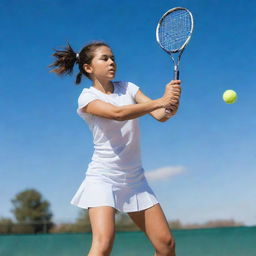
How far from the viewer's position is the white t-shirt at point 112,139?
9.81 ft

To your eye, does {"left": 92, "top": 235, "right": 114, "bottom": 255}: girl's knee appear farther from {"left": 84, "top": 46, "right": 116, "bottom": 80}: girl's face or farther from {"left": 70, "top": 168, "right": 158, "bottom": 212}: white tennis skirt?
{"left": 84, "top": 46, "right": 116, "bottom": 80}: girl's face

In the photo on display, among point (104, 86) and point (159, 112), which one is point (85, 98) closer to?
point (104, 86)

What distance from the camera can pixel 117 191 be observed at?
2980 millimetres

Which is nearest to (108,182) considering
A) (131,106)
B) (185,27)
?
(131,106)

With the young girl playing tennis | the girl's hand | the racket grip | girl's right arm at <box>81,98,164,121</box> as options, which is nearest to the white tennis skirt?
the young girl playing tennis

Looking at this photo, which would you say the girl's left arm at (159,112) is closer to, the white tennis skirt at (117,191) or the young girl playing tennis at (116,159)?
the young girl playing tennis at (116,159)

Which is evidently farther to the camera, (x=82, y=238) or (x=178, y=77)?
(x=82, y=238)

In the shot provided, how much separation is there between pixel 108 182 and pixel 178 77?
741 millimetres

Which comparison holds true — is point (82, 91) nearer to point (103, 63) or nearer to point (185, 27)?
point (103, 63)

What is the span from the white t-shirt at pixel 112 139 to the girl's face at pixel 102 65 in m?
0.11

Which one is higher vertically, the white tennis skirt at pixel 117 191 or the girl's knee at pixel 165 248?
the white tennis skirt at pixel 117 191

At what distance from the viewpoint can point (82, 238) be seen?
25.1ft

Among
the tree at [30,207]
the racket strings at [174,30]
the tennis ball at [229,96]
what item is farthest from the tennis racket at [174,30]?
the tree at [30,207]

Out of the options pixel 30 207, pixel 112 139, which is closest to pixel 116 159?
pixel 112 139
